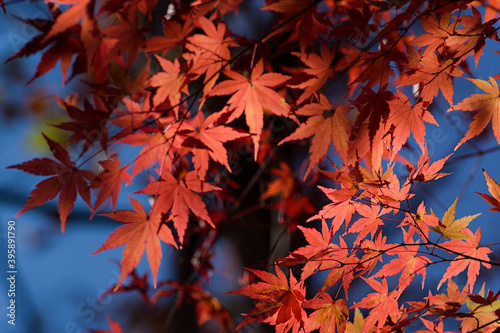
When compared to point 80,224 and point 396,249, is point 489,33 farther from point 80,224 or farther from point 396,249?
point 80,224

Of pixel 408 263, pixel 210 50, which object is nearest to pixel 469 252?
pixel 408 263

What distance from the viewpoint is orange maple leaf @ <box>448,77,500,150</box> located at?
2.35ft

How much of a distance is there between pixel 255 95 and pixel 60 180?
425 millimetres

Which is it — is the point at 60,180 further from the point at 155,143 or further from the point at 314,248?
the point at 314,248

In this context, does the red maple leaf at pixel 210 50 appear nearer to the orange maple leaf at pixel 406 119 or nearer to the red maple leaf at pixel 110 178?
the red maple leaf at pixel 110 178

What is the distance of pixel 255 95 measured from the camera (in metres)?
0.66

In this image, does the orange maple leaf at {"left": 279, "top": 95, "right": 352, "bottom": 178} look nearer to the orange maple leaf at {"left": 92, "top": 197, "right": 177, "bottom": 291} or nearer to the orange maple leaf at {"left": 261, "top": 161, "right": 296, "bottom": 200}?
the orange maple leaf at {"left": 92, "top": 197, "right": 177, "bottom": 291}

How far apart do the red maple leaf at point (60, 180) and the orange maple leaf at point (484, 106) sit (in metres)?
0.79

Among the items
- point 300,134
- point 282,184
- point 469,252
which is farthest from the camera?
point 282,184

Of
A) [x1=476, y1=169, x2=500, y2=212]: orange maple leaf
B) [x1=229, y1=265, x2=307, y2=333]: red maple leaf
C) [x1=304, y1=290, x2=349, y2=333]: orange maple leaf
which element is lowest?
[x1=304, y1=290, x2=349, y2=333]: orange maple leaf

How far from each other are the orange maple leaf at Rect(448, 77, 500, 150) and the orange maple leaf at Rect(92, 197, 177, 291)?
0.66m

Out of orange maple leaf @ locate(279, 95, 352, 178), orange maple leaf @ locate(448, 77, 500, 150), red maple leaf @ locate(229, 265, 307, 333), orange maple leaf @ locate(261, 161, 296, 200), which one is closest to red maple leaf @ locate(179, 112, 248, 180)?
orange maple leaf @ locate(279, 95, 352, 178)

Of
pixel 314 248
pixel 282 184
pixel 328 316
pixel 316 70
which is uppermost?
pixel 316 70

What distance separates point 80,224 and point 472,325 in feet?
6.09
